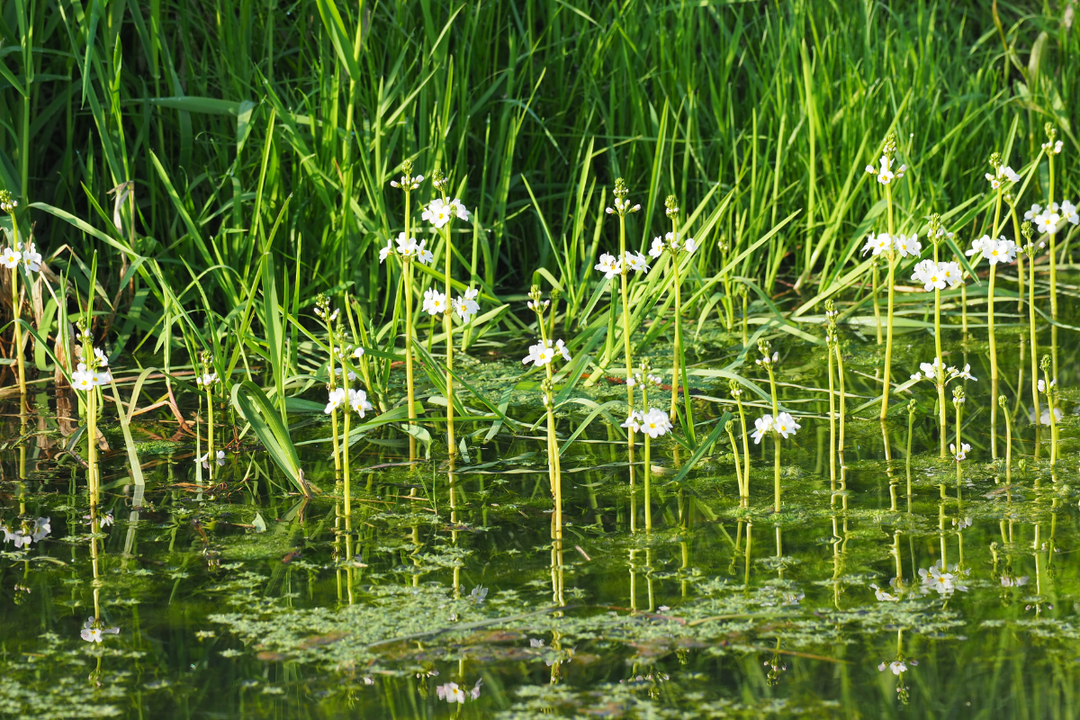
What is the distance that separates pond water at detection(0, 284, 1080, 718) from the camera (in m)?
1.44

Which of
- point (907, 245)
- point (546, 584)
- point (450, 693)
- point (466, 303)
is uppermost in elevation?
point (907, 245)

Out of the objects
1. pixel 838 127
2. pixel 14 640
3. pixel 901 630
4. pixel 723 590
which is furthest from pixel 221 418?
pixel 838 127

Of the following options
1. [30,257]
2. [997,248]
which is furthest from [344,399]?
[997,248]

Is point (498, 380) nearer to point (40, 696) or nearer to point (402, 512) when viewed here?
point (402, 512)

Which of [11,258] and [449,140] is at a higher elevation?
[449,140]

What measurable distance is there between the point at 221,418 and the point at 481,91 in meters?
1.48

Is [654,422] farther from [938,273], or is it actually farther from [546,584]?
[938,273]

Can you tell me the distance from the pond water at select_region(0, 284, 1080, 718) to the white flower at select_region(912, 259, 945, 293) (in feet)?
0.99

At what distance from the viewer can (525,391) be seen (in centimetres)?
271

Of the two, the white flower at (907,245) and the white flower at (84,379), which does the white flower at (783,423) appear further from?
the white flower at (84,379)

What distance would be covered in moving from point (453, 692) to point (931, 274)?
4.36 feet

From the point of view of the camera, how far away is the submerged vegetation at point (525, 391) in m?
1.54

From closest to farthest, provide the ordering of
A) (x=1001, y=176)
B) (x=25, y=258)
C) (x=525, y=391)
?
(x=25, y=258) → (x=1001, y=176) → (x=525, y=391)

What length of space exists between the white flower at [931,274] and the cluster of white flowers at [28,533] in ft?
5.34
